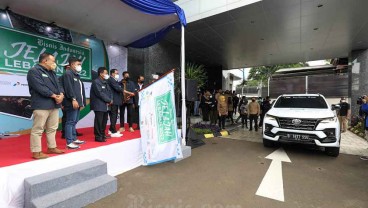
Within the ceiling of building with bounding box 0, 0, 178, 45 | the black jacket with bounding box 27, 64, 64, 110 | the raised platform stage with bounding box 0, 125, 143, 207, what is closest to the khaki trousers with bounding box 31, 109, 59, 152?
the black jacket with bounding box 27, 64, 64, 110

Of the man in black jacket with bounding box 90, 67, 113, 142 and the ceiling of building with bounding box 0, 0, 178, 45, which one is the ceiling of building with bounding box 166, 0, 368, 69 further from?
the man in black jacket with bounding box 90, 67, 113, 142

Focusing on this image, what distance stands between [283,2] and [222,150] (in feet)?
15.4

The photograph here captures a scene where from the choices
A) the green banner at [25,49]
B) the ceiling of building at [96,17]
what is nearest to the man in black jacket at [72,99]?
the ceiling of building at [96,17]

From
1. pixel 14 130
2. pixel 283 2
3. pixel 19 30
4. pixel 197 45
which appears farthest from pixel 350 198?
pixel 197 45

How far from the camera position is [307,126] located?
15.0 ft

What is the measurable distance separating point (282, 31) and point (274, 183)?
6950 millimetres

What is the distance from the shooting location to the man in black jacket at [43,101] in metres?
2.70

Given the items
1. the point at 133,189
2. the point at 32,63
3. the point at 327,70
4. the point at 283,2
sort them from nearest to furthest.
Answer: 1. the point at 133,189
2. the point at 32,63
3. the point at 283,2
4. the point at 327,70

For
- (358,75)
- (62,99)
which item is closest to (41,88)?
(62,99)

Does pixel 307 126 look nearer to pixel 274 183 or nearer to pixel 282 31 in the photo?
pixel 274 183

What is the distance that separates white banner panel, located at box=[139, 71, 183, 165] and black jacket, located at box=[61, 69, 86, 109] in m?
1.11

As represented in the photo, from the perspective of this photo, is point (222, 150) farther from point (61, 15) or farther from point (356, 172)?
point (61, 15)

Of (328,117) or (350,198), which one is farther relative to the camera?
(328,117)

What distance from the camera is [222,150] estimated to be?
532 centimetres
